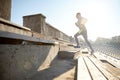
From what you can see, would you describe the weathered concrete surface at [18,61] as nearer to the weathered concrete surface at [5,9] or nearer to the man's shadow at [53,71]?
the man's shadow at [53,71]

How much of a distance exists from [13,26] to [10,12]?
1.77 ft

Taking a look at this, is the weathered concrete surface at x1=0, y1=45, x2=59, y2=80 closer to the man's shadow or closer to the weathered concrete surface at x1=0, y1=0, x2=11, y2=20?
the man's shadow

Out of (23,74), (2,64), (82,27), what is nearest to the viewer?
(2,64)

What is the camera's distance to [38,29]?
5078 mm

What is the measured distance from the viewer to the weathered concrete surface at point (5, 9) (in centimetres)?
262

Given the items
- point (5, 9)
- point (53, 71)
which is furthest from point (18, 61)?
point (5, 9)

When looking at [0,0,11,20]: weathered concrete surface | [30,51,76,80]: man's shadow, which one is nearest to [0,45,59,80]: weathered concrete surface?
[30,51,76,80]: man's shadow

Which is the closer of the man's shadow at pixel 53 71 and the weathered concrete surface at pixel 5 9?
the man's shadow at pixel 53 71

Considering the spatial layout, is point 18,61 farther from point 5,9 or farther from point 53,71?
point 5,9

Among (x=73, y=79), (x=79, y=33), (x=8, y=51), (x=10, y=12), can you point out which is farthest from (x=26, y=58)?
(x=79, y=33)

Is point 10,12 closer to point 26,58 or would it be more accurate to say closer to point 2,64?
point 26,58

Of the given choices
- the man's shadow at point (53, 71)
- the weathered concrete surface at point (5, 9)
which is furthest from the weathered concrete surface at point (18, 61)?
the weathered concrete surface at point (5, 9)

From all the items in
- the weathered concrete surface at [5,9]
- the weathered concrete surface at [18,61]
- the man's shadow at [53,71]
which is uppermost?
the weathered concrete surface at [5,9]

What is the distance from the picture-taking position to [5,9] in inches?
107
